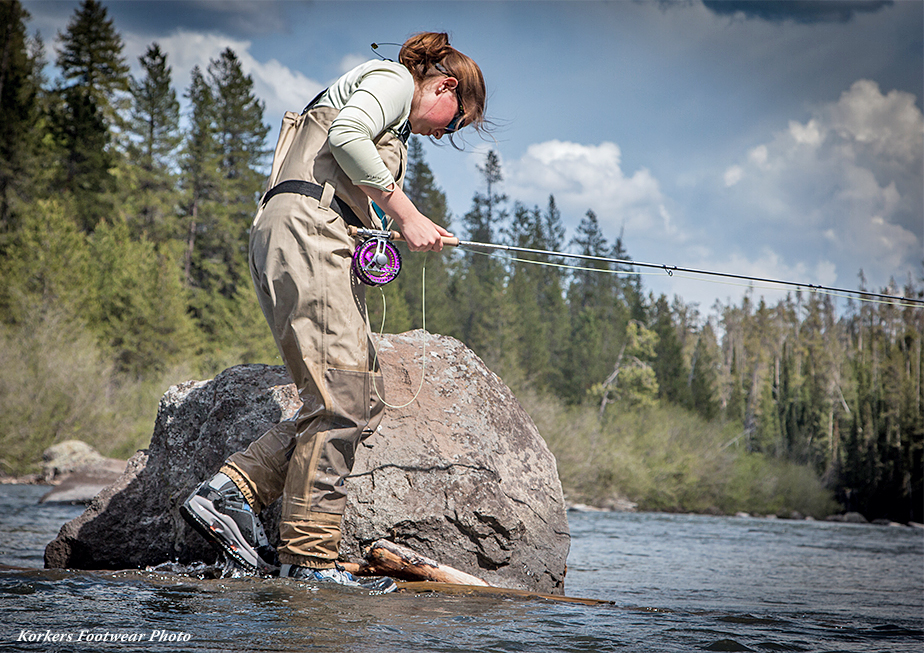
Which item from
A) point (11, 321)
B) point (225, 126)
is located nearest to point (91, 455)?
point (11, 321)

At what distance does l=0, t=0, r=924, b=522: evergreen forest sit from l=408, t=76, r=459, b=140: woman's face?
2263 centimetres

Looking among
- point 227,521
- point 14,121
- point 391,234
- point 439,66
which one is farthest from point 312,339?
point 14,121

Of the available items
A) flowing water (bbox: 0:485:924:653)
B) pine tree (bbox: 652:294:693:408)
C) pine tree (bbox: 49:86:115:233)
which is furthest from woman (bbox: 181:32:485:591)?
pine tree (bbox: 652:294:693:408)

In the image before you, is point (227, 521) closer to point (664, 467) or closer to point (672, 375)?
point (664, 467)

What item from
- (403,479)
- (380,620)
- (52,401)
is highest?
(403,479)

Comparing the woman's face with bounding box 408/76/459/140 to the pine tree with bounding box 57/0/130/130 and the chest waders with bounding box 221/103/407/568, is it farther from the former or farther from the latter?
the pine tree with bounding box 57/0/130/130

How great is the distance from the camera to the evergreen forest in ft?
102

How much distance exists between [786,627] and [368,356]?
7.45ft

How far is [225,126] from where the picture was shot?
49.9 metres

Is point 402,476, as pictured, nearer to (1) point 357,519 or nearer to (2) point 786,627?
(1) point 357,519

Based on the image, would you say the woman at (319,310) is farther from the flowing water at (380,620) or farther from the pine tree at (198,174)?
the pine tree at (198,174)

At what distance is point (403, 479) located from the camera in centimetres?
445

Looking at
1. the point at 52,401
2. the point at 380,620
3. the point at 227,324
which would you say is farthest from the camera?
the point at 227,324

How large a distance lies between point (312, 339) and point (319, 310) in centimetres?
13
